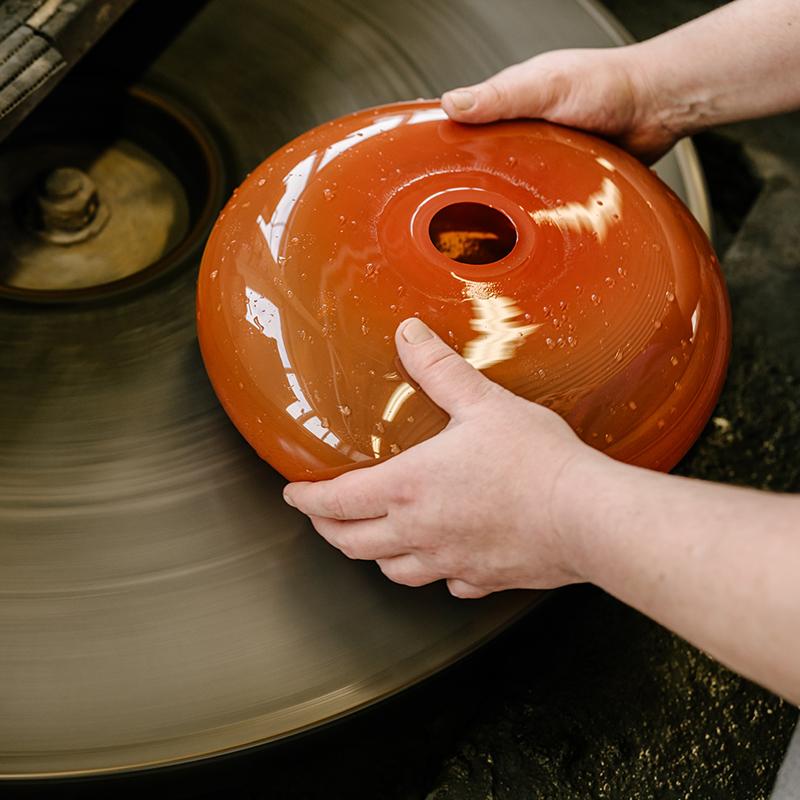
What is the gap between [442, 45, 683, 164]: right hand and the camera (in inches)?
34.8

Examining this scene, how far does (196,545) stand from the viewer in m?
0.86

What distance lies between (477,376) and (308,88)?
0.65m

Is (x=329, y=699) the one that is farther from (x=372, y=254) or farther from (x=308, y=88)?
(x=308, y=88)

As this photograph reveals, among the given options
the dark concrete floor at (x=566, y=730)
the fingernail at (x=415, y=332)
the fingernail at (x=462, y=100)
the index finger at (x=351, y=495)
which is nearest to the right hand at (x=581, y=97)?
the fingernail at (x=462, y=100)

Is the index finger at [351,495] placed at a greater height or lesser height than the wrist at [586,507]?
greater

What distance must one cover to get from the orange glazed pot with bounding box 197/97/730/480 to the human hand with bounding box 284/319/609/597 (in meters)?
0.03

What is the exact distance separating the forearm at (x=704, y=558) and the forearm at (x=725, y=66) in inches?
22.1

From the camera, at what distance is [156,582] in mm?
836

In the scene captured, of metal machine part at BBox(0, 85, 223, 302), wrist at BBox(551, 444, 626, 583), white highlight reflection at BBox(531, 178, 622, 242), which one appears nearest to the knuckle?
wrist at BBox(551, 444, 626, 583)

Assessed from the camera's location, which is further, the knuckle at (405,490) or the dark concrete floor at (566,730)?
the dark concrete floor at (566,730)

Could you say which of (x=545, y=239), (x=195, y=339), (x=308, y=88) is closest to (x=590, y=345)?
(x=545, y=239)

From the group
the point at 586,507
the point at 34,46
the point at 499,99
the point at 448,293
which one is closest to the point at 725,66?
the point at 499,99

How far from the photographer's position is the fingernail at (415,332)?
72 centimetres

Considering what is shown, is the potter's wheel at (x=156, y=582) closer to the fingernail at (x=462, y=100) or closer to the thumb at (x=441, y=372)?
the thumb at (x=441, y=372)
